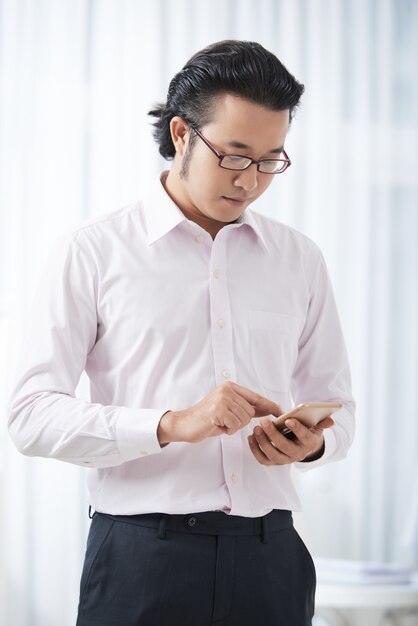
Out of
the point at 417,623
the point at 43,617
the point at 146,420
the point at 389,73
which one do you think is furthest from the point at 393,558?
the point at 146,420

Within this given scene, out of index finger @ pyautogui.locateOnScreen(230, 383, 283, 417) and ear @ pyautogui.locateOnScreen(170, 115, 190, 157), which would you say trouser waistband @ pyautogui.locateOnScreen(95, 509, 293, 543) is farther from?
ear @ pyautogui.locateOnScreen(170, 115, 190, 157)

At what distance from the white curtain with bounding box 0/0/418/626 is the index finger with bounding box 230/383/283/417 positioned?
1628 mm

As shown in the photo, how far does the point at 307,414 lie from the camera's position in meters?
1.33

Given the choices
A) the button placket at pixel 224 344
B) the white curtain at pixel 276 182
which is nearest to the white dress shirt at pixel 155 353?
the button placket at pixel 224 344

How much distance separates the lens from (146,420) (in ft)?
4.42

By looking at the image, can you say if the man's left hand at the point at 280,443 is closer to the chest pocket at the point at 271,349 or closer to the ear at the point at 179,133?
the chest pocket at the point at 271,349

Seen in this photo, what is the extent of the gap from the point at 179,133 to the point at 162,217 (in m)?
0.17

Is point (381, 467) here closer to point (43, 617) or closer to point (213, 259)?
point (43, 617)

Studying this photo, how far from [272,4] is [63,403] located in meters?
2.14

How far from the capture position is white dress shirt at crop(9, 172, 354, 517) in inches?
54.9

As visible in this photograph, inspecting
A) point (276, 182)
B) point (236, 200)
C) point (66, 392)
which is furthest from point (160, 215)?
point (276, 182)

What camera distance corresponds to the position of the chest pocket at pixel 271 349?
1519mm

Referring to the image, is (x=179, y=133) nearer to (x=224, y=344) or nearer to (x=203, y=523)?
(x=224, y=344)

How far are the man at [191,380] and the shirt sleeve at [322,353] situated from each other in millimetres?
47
